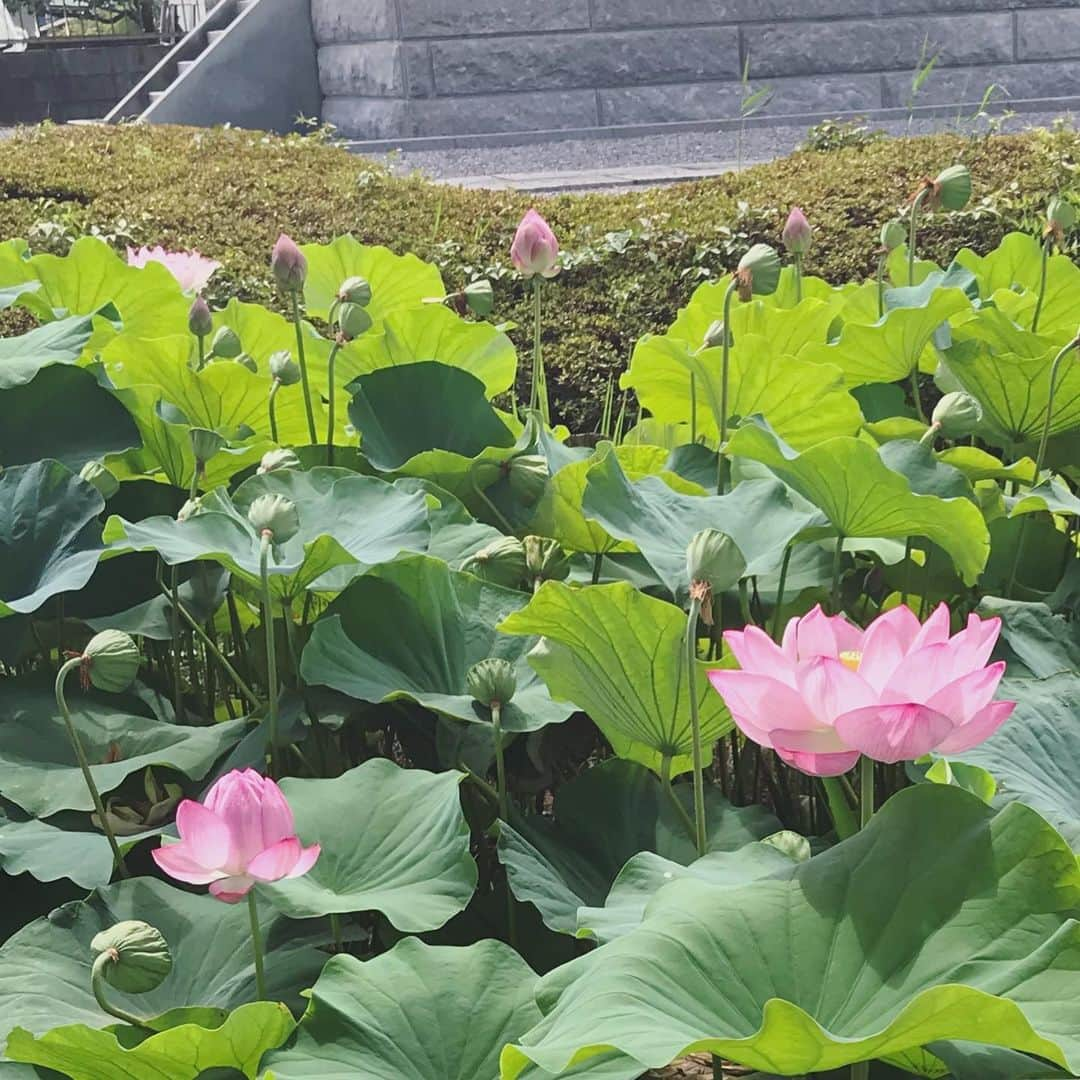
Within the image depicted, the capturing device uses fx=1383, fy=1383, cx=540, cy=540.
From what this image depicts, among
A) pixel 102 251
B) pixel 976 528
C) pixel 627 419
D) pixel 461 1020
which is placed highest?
pixel 102 251

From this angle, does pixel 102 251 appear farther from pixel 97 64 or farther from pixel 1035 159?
pixel 97 64

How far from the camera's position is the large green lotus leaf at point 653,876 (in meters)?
0.58

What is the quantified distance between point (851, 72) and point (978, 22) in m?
0.77

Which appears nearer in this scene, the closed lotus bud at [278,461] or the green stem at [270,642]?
the green stem at [270,642]

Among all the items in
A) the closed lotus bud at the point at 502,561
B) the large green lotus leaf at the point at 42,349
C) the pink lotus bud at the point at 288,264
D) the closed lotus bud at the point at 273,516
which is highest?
the pink lotus bud at the point at 288,264

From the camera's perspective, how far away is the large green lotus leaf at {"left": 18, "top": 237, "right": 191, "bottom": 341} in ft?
4.22

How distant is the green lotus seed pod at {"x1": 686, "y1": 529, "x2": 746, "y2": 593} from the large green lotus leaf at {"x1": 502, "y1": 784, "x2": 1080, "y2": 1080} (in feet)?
0.53

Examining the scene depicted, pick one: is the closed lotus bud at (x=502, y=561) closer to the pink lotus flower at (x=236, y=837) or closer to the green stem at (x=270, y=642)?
the green stem at (x=270, y=642)

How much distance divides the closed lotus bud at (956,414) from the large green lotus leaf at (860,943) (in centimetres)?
46

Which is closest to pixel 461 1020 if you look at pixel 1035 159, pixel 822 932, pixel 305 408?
pixel 822 932

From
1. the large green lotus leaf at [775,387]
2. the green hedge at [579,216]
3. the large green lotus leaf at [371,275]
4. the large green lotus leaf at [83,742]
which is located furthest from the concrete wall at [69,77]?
the large green lotus leaf at [83,742]

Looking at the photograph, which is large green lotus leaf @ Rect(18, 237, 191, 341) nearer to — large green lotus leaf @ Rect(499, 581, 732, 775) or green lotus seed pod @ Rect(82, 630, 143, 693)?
green lotus seed pod @ Rect(82, 630, 143, 693)

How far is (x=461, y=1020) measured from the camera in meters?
0.58

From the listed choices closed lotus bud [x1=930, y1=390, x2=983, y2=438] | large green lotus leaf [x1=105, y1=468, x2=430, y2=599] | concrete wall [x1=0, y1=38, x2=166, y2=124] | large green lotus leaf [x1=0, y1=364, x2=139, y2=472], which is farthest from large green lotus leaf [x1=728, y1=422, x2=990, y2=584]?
concrete wall [x1=0, y1=38, x2=166, y2=124]
